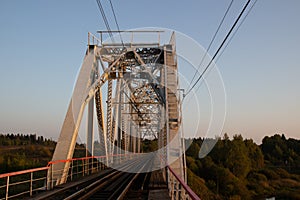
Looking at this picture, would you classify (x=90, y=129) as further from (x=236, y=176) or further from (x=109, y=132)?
(x=236, y=176)

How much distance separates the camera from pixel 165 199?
8.24m

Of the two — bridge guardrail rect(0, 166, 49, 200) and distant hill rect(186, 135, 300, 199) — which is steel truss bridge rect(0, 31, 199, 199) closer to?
bridge guardrail rect(0, 166, 49, 200)

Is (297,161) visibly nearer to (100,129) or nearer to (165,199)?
(100,129)

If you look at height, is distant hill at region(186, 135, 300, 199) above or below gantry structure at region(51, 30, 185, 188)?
below

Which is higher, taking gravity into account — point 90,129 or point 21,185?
point 90,129

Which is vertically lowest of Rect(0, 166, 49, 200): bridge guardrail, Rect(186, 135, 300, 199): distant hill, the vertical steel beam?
Rect(186, 135, 300, 199): distant hill

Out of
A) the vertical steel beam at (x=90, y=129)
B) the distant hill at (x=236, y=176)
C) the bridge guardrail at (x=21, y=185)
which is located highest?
the vertical steel beam at (x=90, y=129)

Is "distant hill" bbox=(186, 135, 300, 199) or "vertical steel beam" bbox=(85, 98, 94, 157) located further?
"distant hill" bbox=(186, 135, 300, 199)

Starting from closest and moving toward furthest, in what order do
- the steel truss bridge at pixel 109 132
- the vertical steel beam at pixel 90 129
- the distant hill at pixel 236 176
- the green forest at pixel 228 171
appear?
the steel truss bridge at pixel 109 132
the vertical steel beam at pixel 90 129
the green forest at pixel 228 171
the distant hill at pixel 236 176

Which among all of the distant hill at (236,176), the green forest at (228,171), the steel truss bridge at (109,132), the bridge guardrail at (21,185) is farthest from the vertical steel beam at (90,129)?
the distant hill at (236,176)

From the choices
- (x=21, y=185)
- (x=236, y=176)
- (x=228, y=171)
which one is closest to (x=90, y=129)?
(x=21, y=185)

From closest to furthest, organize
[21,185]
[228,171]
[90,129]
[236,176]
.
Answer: [90,129] → [21,185] → [228,171] → [236,176]

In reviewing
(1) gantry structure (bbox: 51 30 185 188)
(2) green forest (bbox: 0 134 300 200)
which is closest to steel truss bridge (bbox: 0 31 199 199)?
(1) gantry structure (bbox: 51 30 185 188)

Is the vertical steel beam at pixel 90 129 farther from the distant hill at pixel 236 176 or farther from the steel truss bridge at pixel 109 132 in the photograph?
the distant hill at pixel 236 176
